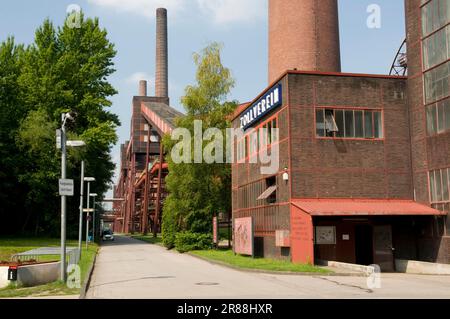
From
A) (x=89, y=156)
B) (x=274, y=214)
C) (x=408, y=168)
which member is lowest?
(x=274, y=214)

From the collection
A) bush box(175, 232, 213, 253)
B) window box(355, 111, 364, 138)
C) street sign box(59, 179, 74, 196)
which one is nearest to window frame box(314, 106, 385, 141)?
window box(355, 111, 364, 138)

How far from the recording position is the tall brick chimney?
132 feet

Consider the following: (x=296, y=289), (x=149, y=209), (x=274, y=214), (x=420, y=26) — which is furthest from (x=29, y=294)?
(x=149, y=209)

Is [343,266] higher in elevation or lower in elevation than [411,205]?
lower

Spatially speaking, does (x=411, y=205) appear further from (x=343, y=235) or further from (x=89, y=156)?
(x=89, y=156)

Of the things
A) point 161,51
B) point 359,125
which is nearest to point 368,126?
point 359,125

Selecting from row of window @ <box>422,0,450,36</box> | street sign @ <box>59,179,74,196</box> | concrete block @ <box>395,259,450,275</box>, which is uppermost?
row of window @ <box>422,0,450,36</box>

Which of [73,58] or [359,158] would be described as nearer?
[359,158]

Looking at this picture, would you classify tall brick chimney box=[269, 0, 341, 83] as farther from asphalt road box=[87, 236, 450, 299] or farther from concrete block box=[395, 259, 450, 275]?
asphalt road box=[87, 236, 450, 299]

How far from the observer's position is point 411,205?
27.7 meters

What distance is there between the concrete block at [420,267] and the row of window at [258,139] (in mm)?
8991

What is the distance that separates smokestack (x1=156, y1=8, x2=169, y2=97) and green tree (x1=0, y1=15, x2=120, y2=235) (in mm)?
42371

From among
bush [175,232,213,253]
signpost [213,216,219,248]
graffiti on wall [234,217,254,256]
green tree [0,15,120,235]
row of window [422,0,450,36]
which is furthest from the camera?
green tree [0,15,120,235]

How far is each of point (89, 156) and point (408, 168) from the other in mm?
30993
